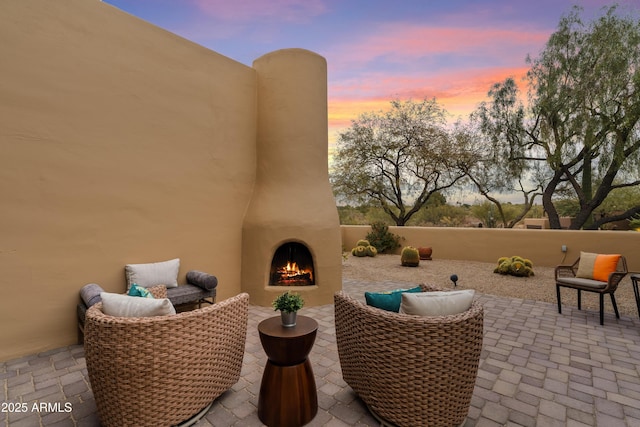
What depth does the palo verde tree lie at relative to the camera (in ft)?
33.1

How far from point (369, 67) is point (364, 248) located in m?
6.95

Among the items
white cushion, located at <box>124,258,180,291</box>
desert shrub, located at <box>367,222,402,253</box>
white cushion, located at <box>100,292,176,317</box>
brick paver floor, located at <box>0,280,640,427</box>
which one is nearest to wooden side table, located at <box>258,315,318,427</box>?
brick paver floor, located at <box>0,280,640,427</box>

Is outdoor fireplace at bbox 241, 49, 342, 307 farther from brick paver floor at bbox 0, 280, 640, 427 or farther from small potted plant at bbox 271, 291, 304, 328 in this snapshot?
small potted plant at bbox 271, 291, 304, 328

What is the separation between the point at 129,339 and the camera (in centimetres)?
215

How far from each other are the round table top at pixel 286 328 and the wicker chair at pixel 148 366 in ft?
1.62

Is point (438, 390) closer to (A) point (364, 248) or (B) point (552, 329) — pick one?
(B) point (552, 329)

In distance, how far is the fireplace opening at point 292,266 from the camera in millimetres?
6008

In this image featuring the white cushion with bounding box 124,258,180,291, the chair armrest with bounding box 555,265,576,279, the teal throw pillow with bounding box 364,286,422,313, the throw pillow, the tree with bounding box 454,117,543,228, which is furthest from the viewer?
the tree with bounding box 454,117,543,228

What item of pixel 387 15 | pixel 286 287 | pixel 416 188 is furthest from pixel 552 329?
pixel 416 188

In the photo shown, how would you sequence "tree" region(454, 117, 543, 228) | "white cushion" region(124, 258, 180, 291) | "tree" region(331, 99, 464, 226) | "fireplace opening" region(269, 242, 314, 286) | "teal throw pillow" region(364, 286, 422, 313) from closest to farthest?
"teal throw pillow" region(364, 286, 422, 313)
"white cushion" region(124, 258, 180, 291)
"fireplace opening" region(269, 242, 314, 286)
"tree" region(454, 117, 543, 228)
"tree" region(331, 99, 464, 226)

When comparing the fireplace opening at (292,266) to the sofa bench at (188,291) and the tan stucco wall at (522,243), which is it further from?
the tan stucco wall at (522,243)

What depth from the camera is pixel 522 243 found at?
403 inches

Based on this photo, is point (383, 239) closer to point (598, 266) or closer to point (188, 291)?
point (598, 266)

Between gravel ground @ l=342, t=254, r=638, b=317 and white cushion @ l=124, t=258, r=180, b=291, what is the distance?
198 inches
